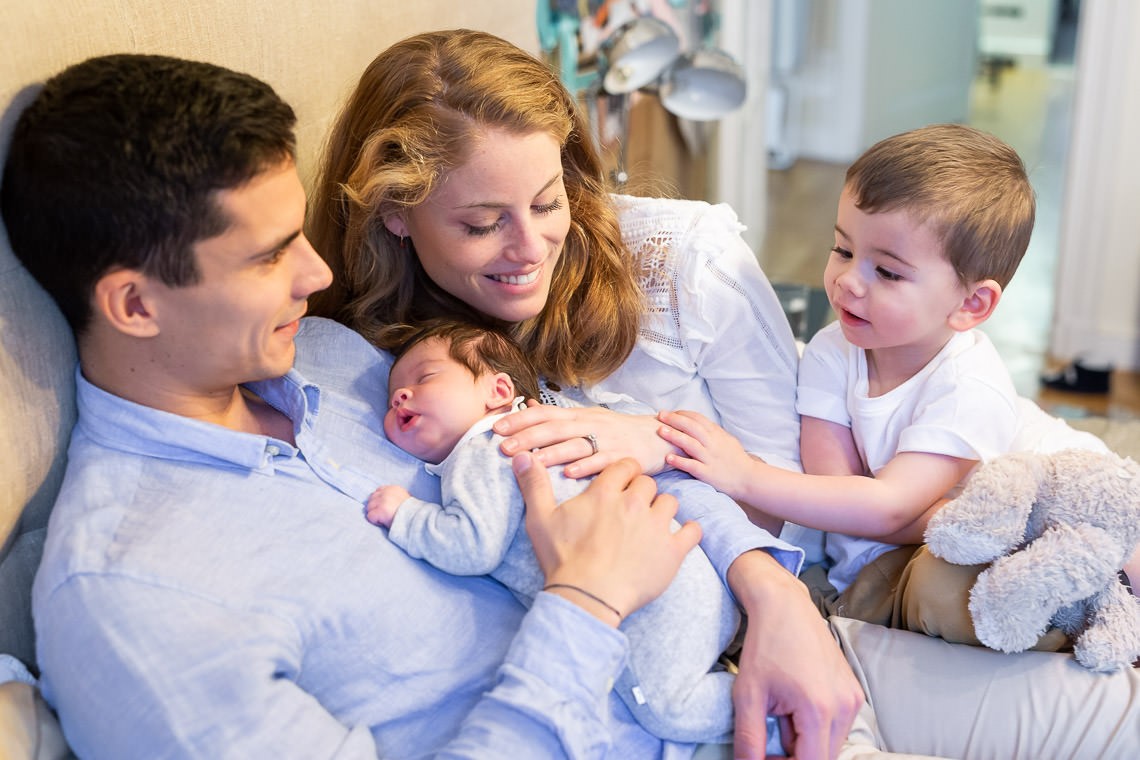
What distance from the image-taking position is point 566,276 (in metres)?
1.61

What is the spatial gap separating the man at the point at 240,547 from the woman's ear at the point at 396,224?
12.3 inches

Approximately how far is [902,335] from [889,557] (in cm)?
31

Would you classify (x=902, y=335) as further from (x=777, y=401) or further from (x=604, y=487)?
(x=604, y=487)

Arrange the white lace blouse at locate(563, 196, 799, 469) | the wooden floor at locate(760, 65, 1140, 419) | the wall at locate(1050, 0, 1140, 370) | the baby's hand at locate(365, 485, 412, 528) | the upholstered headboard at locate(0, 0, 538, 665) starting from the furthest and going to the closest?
the wooden floor at locate(760, 65, 1140, 419), the wall at locate(1050, 0, 1140, 370), the white lace blouse at locate(563, 196, 799, 469), the baby's hand at locate(365, 485, 412, 528), the upholstered headboard at locate(0, 0, 538, 665)

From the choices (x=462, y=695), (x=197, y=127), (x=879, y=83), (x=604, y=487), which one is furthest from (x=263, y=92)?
(x=879, y=83)

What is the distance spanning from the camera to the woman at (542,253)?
54.6 inches

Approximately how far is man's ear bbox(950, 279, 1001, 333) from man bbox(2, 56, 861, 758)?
46 cm

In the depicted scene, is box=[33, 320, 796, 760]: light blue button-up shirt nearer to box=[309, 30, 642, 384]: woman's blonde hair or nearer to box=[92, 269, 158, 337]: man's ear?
box=[92, 269, 158, 337]: man's ear

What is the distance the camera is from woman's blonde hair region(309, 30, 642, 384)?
4.56 ft

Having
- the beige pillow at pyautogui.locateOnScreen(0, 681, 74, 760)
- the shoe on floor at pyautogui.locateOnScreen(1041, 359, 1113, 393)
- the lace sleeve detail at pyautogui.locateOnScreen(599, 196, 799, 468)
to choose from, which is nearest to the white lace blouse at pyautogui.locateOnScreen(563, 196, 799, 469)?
the lace sleeve detail at pyautogui.locateOnScreen(599, 196, 799, 468)

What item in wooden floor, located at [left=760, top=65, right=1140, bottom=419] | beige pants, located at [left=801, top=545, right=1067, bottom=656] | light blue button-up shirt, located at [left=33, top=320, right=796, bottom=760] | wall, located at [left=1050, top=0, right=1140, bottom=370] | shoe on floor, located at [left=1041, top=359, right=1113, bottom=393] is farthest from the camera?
wooden floor, located at [left=760, top=65, right=1140, bottom=419]

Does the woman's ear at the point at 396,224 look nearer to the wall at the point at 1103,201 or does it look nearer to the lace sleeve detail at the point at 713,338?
the lace sleeve detail at the point at 713,338

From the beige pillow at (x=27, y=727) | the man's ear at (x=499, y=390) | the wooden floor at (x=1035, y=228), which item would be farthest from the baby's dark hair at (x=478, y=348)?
the wooden floor at (x=1035, y=228)

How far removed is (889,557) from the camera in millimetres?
1506
